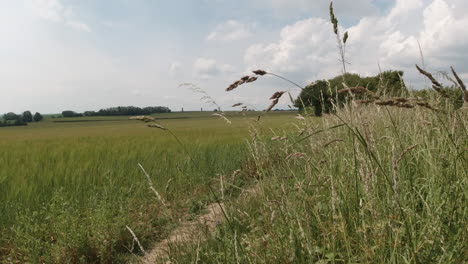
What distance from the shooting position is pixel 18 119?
1324 inches

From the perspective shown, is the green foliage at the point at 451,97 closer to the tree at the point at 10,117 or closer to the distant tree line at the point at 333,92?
the distant tree line at the point at 333,92

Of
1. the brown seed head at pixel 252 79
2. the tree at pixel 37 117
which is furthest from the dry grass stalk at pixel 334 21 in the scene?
the tree at pixel 37 117

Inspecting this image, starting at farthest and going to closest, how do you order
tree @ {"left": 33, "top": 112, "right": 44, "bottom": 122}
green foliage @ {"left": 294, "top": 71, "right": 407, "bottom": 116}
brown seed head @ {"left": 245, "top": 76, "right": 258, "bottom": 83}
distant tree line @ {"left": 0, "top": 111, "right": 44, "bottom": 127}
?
tree @ {"left": 33, "top": 112, "right": 44, "bottom": 122} → distant tree line @ {"left": 0, "top": 111, "right": 44, "bottom": 127} → green foliage @ {"left": 294, "top": 71, "right": 407, "bottom": 116} → brown seed head @ {"left": 245, "top": 76, "right": 258, "bottom": 83}

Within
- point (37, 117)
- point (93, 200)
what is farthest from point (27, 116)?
point (93, 200)

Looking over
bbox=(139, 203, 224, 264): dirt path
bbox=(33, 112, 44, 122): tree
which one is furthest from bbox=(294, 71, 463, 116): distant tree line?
bbox=(33, 112, 44, 122): tree

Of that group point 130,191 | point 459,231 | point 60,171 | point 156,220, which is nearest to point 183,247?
point 156,220

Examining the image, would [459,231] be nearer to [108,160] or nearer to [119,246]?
[119,246]

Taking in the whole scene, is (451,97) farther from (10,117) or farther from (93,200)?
(10,117)

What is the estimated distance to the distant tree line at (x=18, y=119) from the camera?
30.8 meters

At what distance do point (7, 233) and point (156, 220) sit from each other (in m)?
1.68

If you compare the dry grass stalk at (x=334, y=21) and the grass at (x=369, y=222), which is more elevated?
the dry grass stalk at (x=334, y=21)

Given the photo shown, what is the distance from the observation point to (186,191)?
5.25 metres

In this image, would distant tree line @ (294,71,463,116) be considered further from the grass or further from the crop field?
the crop field

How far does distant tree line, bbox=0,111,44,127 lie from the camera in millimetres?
30831
